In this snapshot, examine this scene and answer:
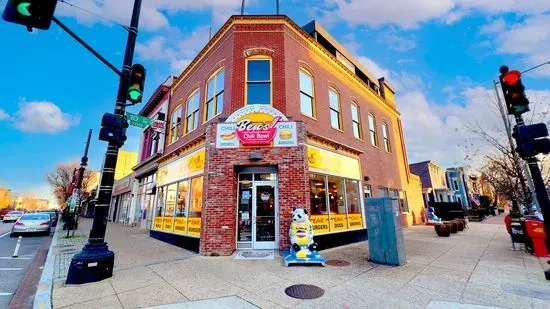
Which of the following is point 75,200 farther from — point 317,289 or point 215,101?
point 317,289

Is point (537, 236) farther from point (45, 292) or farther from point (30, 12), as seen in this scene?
point (30, 12)

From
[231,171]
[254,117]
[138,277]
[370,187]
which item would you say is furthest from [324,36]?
[138,277]

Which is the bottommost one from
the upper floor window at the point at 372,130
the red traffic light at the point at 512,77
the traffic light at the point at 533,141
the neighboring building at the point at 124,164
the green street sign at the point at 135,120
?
the traffic light at the point at 533,141

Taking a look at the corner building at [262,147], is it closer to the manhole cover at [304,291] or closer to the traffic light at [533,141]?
the manhole cover at [304,291]

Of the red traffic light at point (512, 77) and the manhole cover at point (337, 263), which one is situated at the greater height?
the red traffic light at point (512, 77)

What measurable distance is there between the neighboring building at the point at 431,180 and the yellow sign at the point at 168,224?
90.6 feet

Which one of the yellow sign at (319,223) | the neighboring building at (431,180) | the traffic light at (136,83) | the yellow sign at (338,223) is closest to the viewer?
the traffic light at (136,83)

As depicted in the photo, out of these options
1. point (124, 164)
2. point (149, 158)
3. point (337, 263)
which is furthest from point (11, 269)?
point (124, 164)

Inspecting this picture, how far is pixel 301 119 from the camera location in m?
10.9

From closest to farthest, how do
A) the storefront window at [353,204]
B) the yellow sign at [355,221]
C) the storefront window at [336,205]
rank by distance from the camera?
the storefront window at [336,205]
the yellow sign at [355,221]
the storefront window at [353,204]

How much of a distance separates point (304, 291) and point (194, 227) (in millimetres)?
6404

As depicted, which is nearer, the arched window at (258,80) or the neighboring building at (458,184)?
the arched window at (258,80)

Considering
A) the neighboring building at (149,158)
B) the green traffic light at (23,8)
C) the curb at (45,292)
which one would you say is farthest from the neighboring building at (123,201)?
the green traffic light at (23,8)

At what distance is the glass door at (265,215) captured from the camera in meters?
9.38
